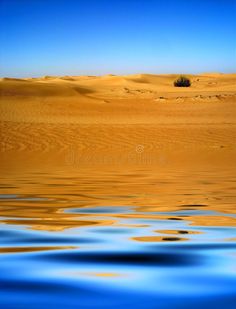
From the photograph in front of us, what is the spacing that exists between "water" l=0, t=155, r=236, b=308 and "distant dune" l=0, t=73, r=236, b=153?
1040 centimetres

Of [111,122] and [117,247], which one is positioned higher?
[117,247]

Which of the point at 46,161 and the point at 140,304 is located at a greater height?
the point at 140,304

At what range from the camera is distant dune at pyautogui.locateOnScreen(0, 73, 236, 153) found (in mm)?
18953

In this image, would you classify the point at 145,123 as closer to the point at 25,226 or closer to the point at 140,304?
the point at 25,226

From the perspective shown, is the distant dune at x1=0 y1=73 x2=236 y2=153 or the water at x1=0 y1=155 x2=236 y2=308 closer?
the water at x1=0 y1=155 x2=236 y2=308

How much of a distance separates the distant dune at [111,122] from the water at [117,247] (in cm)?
1040

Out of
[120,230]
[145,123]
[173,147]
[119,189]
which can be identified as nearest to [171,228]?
[120,230]

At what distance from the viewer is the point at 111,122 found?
25.0 metres

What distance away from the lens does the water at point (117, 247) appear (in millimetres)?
2764

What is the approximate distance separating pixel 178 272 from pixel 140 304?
697mm

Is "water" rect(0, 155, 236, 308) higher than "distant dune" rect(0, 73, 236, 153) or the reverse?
higher

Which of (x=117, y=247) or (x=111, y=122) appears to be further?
(x=111, y=122)

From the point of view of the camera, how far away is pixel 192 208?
6297 millimetres

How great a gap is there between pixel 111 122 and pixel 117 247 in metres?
21.0
